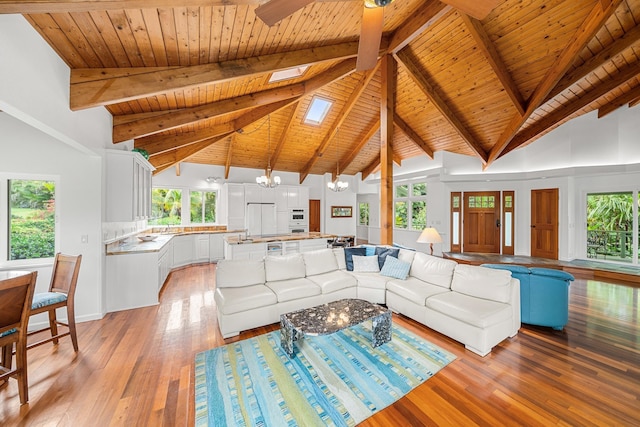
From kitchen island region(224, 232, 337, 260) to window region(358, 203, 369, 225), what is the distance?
5.26 m

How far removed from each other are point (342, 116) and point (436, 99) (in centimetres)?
222

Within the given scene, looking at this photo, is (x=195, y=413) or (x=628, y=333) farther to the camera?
(x=628, y=333)

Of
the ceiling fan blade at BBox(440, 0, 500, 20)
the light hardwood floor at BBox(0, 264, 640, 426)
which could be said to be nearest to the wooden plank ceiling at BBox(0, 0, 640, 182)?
the ceiling fan blade at BBox(440, 0, 500, 20)

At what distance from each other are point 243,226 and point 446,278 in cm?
616

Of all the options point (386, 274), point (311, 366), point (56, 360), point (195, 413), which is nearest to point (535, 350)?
point (386, 274)

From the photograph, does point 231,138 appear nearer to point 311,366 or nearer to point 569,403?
point 311,366

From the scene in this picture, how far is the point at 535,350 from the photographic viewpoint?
8.73 ft

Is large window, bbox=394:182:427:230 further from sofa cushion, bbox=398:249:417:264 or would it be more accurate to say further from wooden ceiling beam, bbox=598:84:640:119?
sofa cushion, bbox=398:249:417:264

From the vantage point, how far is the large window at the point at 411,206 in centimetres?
828

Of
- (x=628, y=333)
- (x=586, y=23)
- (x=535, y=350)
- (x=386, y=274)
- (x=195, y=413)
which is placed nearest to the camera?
(x=195, y=413)

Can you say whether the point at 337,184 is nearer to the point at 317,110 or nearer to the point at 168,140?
the point at 317,110

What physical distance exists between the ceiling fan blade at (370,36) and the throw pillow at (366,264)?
9.44ft

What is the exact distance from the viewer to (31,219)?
10.5 ft

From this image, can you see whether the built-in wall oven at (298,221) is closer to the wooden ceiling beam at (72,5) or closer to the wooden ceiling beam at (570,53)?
the wooden ceiling beam at (570,53)
